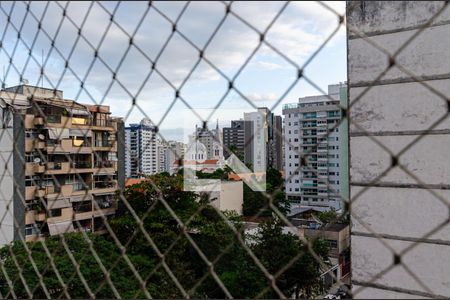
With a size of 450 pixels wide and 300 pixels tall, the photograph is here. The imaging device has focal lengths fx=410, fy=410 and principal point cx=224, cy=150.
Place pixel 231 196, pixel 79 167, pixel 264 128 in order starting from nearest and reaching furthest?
pixel 264 128 < pixel 79 167 < pixel 231 196

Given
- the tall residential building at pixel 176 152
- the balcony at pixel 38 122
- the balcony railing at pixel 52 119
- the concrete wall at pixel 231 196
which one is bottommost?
the concrete wall at pixel 231 196

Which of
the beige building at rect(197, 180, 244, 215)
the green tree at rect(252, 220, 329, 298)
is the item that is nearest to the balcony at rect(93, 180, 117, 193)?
the green tree at rect(252, 220, 329, 298)

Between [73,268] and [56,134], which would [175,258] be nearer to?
[73,268]

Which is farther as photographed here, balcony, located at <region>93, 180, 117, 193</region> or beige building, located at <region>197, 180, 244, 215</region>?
beige building, located at <region>197, 180, 244, 215</region>

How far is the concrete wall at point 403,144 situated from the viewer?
2.91 ft

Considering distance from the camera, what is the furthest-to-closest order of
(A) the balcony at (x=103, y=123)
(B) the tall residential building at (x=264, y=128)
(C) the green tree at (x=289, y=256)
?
1. (C) the green tree at (x=289, y=256)
2. (A) the balcony at (x=103, y=123)
3. (B) the tall residential building at (x=264, y=128)

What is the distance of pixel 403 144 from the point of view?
92 centimetres

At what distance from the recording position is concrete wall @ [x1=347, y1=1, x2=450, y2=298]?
34.9 inches

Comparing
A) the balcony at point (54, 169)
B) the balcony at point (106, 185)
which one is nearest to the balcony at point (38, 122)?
the balcony at point (54, 169)

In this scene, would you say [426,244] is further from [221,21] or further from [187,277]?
[187,277]

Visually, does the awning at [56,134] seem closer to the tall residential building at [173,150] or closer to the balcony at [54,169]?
the balcony at [54,169]

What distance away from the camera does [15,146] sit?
98 centimetres

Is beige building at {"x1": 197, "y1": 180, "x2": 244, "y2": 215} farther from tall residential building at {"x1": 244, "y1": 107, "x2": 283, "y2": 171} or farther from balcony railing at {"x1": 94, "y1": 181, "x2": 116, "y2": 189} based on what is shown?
balcony railing at {"x1": 94, "y1": 181, "x2": 116, "y2": 189}

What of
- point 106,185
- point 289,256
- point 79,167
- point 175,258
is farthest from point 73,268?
point 79,167
